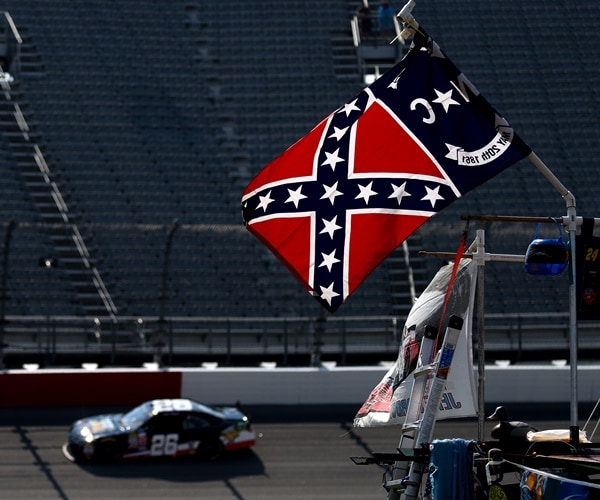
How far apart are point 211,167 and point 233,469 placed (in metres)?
12.3

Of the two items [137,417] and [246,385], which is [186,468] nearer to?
[137,417]

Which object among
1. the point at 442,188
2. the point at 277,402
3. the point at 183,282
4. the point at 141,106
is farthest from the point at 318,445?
the point at 141,106

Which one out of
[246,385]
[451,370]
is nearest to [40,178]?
[246,385]

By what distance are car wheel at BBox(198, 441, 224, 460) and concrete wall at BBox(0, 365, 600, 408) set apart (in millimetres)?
2828

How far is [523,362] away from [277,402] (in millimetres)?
4708

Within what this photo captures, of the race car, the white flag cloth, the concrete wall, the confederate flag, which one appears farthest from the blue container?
the concrete wall

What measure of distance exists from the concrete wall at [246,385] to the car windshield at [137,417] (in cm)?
220

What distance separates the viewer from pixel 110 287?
23.1m

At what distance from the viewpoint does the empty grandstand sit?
20.3 meters

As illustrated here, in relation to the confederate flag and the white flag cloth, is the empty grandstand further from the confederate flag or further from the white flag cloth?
the white flag cloth

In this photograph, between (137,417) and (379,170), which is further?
(137,417)

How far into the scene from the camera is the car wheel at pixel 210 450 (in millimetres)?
15648

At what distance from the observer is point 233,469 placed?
49.7ft

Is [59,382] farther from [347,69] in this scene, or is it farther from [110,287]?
[347,69]
